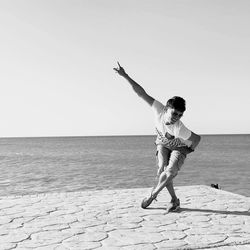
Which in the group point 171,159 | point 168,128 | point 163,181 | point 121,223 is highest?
point 168,128

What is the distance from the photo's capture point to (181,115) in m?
6.15

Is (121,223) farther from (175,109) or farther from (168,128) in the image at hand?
(175,109)

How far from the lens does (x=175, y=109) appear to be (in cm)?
604

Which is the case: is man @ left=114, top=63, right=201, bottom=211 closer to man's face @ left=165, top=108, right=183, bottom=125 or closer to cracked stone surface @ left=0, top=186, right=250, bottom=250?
man's face @ left=165, top=108, right=183, bottom=125

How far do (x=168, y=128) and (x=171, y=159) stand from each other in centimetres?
56

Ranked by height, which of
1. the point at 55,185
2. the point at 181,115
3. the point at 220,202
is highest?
the point at 181,115

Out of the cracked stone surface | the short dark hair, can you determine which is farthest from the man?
the cracked stone surface

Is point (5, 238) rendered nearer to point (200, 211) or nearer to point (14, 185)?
point (200, 211)

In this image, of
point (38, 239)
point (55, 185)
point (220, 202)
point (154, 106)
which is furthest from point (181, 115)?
point (55, 185)

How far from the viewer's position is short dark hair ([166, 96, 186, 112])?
6.04 m

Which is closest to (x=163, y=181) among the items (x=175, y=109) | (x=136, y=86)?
(x=175, y=109)

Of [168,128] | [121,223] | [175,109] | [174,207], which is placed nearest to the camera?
[121,223]

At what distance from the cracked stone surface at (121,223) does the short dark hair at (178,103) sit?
5.63 ft

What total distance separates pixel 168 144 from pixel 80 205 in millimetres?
2025
